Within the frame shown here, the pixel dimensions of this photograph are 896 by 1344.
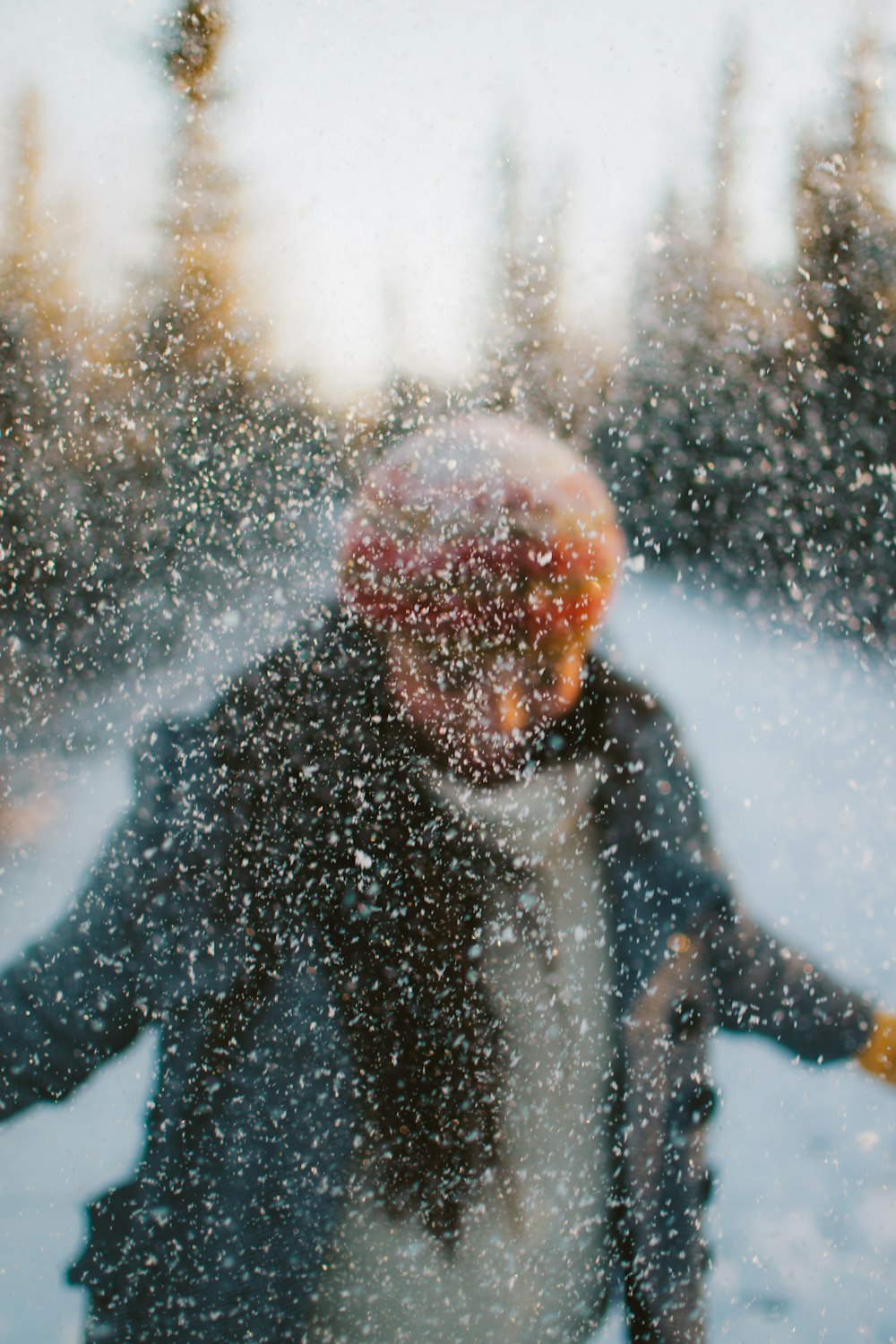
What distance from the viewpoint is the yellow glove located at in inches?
23.3

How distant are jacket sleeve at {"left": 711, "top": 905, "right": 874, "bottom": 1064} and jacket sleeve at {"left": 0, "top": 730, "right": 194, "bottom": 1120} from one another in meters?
0.45

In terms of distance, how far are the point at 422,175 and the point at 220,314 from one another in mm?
171

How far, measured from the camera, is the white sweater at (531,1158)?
1.88ft

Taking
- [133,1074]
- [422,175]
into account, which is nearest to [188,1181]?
[133,1074]

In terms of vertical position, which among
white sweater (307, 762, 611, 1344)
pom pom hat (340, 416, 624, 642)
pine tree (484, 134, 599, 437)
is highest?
pine tree (484, 134, 599, 437)

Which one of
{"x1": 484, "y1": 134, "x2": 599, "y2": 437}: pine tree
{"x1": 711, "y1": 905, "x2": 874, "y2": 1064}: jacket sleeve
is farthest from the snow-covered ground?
{"x1": 484, "y1": 134, "x2": 599, "y2": 437}: pine tree

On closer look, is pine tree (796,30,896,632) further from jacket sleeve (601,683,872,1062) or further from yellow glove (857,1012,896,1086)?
yellow glove (857,1012,896,1086)

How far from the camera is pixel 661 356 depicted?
0.53 m

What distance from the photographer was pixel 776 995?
1.95 feet

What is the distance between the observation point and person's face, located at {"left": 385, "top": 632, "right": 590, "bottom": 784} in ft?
1.78

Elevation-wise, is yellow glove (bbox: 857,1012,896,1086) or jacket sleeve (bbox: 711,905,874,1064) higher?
jacket sleeve (bbox: 711,905,874,1064)

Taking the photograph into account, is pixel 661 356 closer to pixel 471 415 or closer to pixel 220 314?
pixel 471 415

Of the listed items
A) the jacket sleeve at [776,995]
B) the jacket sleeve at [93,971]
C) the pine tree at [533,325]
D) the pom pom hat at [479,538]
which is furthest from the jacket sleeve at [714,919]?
the jacket sleeve at [93,971]

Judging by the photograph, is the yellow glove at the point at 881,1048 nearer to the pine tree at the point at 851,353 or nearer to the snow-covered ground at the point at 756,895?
the snow-covered ground at the point at 756,895
